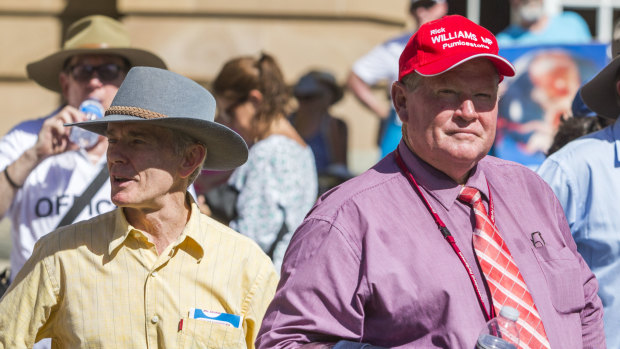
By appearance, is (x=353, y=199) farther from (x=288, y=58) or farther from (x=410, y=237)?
(x=288, y=58)

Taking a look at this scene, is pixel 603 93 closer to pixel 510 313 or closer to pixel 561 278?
pixel 561 278

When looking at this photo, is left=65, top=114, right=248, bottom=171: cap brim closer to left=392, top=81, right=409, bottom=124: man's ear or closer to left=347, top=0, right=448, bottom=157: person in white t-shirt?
left=392, top=81, right=409, bottom=124: man's ear

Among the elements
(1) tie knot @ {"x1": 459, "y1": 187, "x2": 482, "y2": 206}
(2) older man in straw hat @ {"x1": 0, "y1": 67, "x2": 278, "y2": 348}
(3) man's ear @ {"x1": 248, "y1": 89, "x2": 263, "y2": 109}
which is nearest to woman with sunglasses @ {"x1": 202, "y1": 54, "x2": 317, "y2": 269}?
(3) man's ear @ {"x1": 248, "y1": 89, "x2": 263, "y2": 109}

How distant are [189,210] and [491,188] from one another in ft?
3.85

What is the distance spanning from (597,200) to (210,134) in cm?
156

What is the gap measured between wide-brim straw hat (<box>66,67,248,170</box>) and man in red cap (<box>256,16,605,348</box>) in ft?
2.59

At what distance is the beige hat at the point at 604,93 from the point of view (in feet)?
14.5

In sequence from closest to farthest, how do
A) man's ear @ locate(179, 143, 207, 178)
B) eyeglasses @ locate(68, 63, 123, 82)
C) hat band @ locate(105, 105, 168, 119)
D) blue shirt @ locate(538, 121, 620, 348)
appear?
hat band @ locate(105, 105, 168, 119)
man's ear @ locate(179, 143, 207, 178)
blue shirt @ locate(538, 121, 620, 348)
eyeglasses @ locate(68, 63, 123, 82)

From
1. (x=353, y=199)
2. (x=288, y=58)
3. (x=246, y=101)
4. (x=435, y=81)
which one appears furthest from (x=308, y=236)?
(x=288, y=58)

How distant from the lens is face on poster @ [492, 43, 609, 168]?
7.09 m

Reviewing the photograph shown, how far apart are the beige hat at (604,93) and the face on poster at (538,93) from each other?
2.56 metres

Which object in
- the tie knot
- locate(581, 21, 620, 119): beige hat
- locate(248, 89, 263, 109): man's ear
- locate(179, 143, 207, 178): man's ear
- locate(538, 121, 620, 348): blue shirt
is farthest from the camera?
locate(248, 89, 263, 109): man's ear

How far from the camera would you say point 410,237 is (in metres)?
2.98

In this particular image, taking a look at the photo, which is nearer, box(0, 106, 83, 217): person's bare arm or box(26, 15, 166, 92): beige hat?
box(0, 106, 83, 217): person's bare arm
